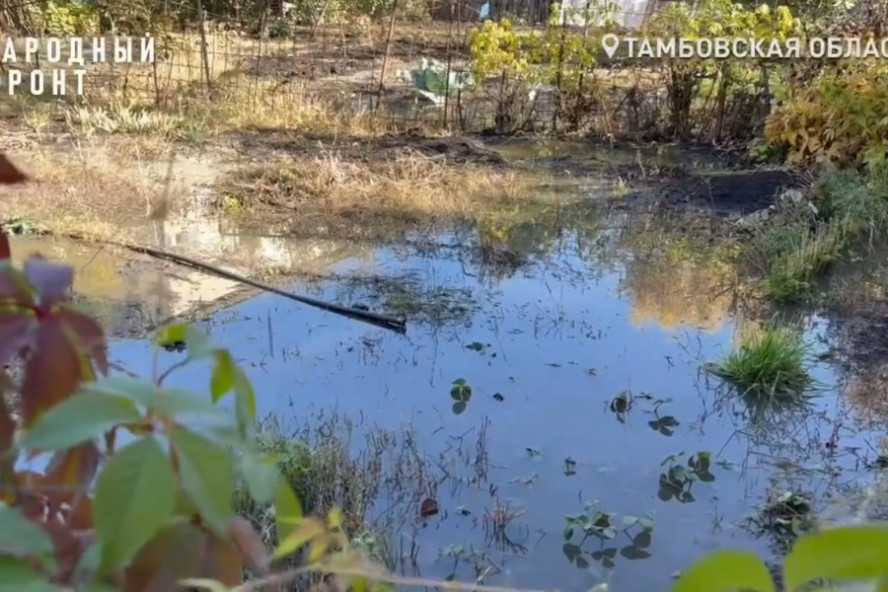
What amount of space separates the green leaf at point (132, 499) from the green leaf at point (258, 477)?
36 mm

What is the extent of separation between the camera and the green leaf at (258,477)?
0.46 metres

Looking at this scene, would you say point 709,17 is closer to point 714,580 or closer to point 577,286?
point 577,286

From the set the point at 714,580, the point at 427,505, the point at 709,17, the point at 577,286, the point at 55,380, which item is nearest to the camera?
the point at 714,580

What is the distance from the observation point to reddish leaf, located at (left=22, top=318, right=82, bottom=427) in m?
0.56

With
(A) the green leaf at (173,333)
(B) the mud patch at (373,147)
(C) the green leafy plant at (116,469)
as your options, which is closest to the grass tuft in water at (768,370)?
(C) the green leafy plant at (116,469)

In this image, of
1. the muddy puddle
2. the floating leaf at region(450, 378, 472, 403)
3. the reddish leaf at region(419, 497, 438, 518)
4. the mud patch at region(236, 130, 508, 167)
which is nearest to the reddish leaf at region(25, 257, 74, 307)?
the muddy puddle

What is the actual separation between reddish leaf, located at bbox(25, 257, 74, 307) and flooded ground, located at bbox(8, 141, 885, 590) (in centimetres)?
249

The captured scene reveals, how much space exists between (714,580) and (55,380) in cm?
39

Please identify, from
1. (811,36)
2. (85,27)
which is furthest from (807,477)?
(85,27)

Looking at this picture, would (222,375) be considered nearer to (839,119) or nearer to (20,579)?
(20,579)

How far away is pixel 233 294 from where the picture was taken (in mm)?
5277

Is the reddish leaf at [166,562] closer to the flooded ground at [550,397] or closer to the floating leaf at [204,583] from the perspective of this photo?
the floating leaf at [204,583]

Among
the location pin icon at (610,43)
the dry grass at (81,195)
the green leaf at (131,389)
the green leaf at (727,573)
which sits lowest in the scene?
the dry grass at (81,195)

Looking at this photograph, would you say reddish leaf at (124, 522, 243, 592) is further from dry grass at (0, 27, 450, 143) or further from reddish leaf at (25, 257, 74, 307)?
dry grass at (0, 27, 450, 143)
